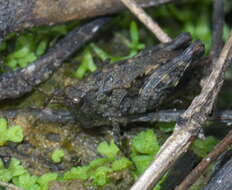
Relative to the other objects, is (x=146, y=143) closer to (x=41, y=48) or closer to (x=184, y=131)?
(x=184, y=131)

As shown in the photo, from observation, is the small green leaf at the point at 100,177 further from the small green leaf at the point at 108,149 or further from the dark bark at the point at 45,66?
the dark bark at the point at 45,66

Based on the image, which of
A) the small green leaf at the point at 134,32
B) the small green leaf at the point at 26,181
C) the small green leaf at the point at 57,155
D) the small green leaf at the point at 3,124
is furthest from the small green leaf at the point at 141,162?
the small green leaf at the point at 134,32

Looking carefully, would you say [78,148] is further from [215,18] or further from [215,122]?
[215,18]

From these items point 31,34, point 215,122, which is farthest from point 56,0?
point 215,122

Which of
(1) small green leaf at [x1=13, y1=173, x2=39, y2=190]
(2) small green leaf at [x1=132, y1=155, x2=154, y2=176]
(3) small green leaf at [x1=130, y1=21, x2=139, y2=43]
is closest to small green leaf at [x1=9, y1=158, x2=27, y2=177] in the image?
(1) small green leaf at [x1=13, y1=173, x2=39, y2=190]

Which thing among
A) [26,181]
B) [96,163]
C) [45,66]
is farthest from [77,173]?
Answer: [45,66]

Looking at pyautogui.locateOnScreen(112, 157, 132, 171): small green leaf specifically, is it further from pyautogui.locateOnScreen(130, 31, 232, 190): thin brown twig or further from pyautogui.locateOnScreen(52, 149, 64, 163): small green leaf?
pyautogui.locateOnScreen(130, 31, 232, 190): thin brown twig
